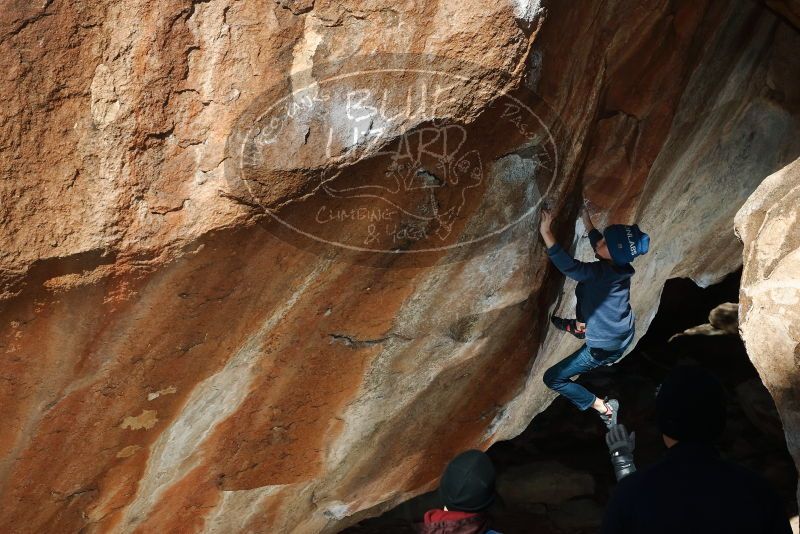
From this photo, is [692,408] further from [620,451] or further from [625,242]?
[625,242]

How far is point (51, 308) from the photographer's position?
277 cm

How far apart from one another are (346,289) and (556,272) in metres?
1.26

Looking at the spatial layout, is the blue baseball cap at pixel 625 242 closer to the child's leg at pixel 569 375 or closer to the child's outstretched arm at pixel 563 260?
the child's outstretched arm at pixel 563 260

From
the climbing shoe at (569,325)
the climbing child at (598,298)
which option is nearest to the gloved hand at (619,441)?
the climbing child at (598,298)

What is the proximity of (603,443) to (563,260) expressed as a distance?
11.2 feet

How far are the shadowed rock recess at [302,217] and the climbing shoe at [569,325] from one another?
0.12 meters

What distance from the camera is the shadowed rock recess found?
257cm

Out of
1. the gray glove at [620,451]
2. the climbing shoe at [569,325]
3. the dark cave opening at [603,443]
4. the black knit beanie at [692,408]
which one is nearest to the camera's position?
the black knit beanie at [692,408]

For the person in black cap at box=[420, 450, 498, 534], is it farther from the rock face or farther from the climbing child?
the climbing child

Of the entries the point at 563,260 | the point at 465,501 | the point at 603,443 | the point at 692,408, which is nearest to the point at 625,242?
the point at 563,260

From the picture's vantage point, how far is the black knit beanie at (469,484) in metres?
2.23

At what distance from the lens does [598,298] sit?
3.85m

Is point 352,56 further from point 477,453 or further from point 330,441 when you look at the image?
point 330,441

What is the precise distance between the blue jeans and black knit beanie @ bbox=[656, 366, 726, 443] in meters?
1.98
